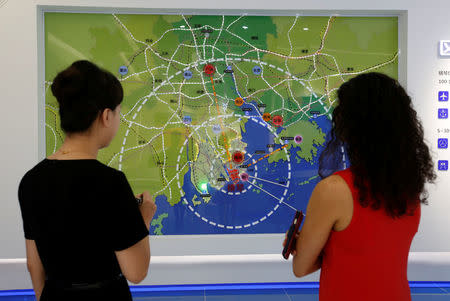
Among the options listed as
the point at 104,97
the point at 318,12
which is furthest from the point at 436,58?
the point at 104,97

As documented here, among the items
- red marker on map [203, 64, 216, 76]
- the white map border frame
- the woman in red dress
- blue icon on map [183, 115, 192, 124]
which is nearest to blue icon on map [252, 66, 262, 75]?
red marker on map [203, 64, 216, 76]

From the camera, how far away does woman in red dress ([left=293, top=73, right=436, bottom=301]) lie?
1126 millimetres

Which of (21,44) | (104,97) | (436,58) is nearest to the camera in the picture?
(104,97)

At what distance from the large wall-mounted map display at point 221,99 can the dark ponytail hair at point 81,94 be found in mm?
2261

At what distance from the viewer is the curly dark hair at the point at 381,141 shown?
1.13m

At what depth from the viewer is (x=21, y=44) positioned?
317 cm

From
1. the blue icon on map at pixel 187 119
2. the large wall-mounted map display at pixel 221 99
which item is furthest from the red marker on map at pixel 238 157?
the blue icon on map at pixel 187 119

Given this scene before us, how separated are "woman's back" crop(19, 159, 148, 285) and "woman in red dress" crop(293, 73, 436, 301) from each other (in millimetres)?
544

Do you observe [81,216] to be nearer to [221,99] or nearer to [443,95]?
[221,99]

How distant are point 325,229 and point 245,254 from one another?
2.32 m

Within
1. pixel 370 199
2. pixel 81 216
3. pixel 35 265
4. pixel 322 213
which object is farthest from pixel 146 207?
pixel 370 199

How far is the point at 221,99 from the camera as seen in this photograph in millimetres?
3375

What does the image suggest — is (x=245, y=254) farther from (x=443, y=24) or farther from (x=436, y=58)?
(x=443, y=24)

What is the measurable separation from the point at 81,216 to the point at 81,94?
12.6 inches
